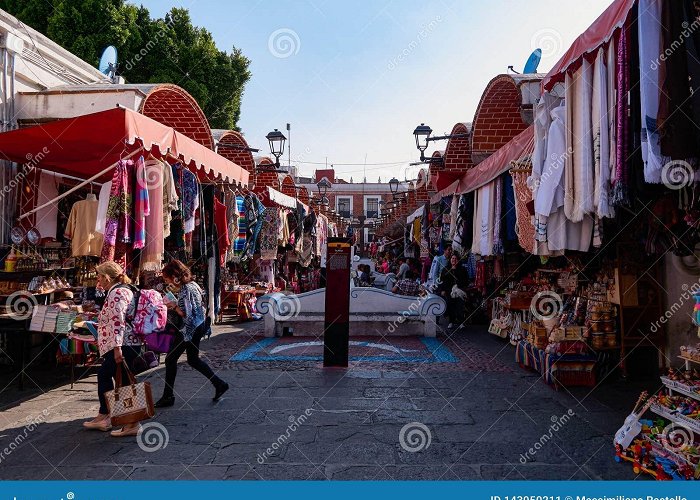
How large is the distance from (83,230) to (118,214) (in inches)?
74.5

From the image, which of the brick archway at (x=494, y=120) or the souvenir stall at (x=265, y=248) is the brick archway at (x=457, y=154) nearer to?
the brick archway at (x=494, y=120)

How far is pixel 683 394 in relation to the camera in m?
4.09

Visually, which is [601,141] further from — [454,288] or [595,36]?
[454,288]

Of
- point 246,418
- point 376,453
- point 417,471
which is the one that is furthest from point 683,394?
point 246,418

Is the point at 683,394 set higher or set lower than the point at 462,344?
higher

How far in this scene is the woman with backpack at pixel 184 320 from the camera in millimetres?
5414

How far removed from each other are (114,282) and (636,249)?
5969 millimetres

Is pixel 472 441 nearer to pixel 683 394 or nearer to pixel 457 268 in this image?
pixel 683 394

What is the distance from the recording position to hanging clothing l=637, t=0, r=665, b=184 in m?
3.04

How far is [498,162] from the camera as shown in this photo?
6840 millimetres

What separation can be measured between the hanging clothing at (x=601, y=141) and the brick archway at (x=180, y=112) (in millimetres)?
6138

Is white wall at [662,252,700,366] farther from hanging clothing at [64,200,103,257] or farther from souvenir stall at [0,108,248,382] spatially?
hanging clothing at [64,200,103,257]

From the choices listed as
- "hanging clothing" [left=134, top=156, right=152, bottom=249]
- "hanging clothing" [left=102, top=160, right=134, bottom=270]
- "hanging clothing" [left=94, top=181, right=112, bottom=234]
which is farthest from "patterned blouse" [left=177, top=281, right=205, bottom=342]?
"hanging clothing" [left=94, top=181, right=112, bottom=234]

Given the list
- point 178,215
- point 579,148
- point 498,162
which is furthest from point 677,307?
point 178,215
